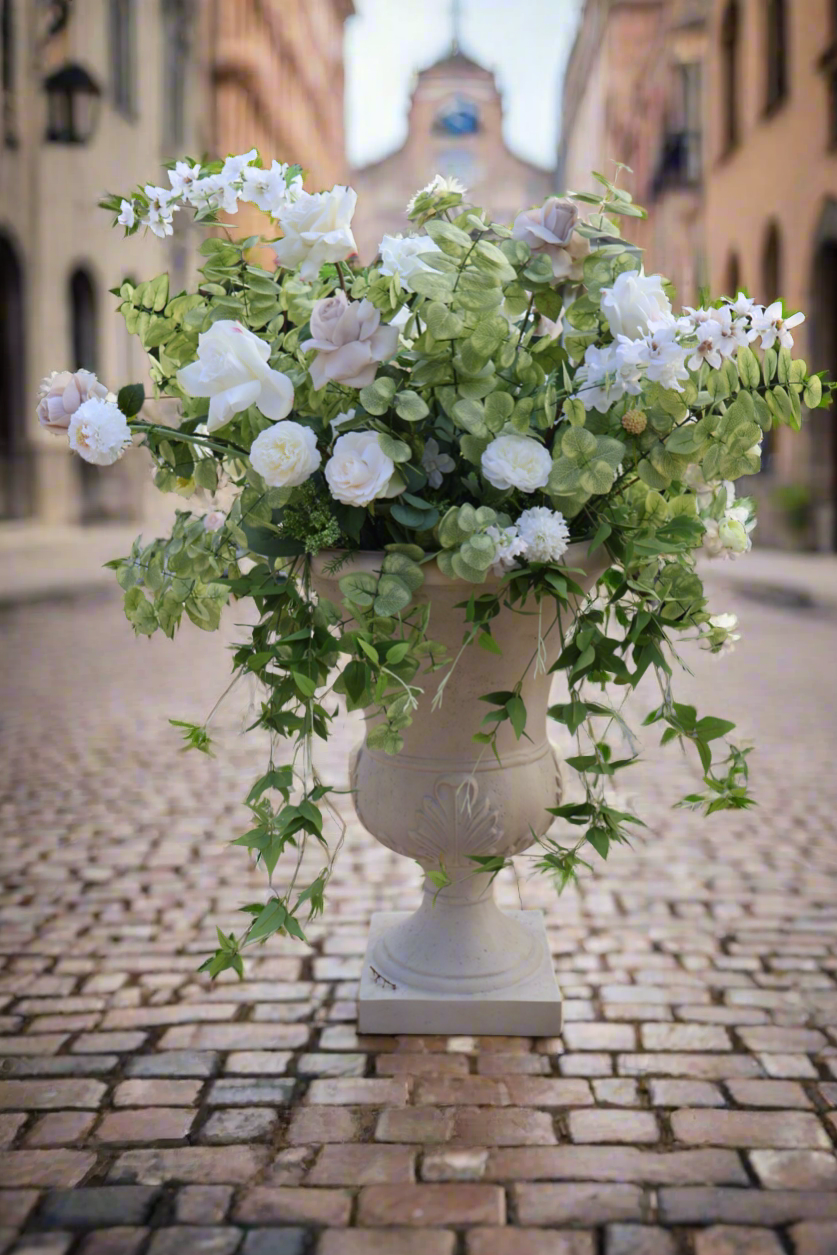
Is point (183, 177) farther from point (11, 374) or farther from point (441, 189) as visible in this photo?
point (11, 374)

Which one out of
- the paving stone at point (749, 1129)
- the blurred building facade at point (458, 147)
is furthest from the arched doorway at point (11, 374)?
the blurred building facade at point (458, 147)

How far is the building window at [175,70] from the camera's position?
22.3m

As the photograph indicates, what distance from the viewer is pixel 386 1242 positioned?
185 cm

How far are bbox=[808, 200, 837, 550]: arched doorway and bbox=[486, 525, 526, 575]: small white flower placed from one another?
1294 centimetres

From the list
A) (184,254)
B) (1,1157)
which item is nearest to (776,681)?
(1,1157)

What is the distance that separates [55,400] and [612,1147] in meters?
1.57

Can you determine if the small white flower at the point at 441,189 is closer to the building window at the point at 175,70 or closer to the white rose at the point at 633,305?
the white rose at the point at 633,305

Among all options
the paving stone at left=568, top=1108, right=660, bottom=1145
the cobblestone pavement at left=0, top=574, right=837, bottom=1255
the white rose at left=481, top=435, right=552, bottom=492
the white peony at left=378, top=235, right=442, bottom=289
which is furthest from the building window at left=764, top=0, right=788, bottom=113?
the paving stone at left=568, top=1108, right=660, bottom=1145

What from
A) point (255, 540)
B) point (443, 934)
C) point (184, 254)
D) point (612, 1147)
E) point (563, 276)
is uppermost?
point (184, 254)

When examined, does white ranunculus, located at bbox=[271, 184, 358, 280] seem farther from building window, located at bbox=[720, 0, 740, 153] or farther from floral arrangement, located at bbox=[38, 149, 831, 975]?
building window, located at bbox=[720, 0, 740, 153]

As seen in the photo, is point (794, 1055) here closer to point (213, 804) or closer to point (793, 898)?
point (793, 898)

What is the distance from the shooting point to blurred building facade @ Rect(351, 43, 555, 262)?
4925 cm

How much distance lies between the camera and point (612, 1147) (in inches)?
83.7

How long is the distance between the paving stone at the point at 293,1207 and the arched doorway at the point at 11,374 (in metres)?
15.1
